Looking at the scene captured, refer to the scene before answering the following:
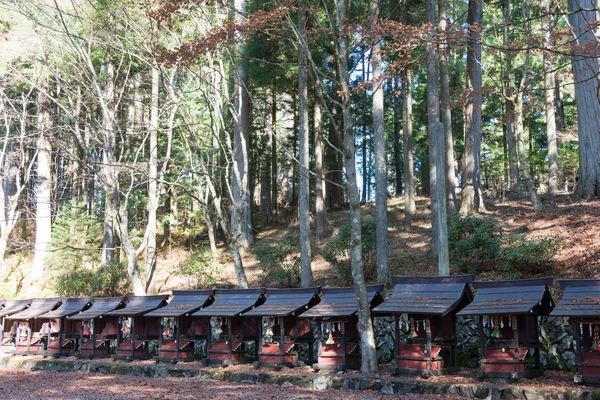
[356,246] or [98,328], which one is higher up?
[356,246]

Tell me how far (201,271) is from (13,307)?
6.58m

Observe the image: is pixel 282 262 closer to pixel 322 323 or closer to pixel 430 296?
pixel 322 323

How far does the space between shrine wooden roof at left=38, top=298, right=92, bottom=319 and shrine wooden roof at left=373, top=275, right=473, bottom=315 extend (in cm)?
998

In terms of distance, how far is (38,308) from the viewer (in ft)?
58.2

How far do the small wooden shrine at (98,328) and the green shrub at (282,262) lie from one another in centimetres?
503

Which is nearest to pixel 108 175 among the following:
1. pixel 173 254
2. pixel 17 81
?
pixel 17 81

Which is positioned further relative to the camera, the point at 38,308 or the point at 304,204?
the point at 38,308

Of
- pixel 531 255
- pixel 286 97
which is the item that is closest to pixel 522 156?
pixel 531 255

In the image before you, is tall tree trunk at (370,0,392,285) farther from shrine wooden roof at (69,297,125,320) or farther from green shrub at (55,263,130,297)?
green shrub at (55,263,130,297)

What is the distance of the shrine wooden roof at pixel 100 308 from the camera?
15.5 meters

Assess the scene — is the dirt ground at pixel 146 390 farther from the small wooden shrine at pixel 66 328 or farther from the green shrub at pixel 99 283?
the green shrub at pixel 99 283

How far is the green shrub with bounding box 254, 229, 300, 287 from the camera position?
17656 mm

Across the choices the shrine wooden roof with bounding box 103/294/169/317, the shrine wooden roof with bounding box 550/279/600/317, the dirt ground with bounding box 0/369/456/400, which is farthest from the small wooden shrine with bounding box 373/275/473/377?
the shrine wooden roof with bounding box 103/294/169/317

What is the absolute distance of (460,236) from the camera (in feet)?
49.8
